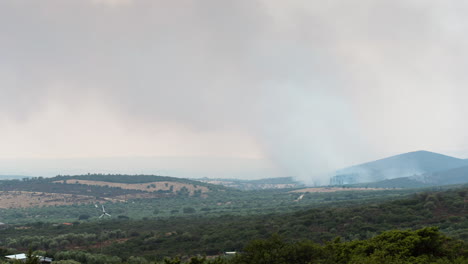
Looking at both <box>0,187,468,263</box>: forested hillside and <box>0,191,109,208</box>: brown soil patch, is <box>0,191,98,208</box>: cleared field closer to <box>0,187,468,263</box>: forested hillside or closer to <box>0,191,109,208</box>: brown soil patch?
<box>0,191,109,208</box>: brown soil patch

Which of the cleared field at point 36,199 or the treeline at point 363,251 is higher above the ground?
the treeline at point 363,251

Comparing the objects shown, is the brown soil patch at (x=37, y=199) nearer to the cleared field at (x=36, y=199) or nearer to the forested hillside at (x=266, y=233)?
the cleared field at (x=36, y=199)

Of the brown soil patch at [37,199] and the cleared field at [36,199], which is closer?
the cleared field at [36,199]

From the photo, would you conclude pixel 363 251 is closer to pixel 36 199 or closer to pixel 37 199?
pixel 37 199

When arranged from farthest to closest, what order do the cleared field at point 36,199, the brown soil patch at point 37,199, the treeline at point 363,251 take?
the brown soil patch at point 37,199, the cleared field at point 36,199, the treeline at point 363,251

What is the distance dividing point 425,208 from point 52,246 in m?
66.7

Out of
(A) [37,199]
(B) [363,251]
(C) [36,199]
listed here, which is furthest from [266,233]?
(C) [36,199]

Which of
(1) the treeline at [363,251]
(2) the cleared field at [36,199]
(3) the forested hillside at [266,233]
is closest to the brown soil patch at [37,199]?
(2) the cleared field at [36,199]

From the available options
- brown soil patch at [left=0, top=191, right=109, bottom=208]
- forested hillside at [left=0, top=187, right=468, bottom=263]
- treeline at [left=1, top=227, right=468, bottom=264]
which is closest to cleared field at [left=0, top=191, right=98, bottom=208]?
brown soil patch at [left=0, top=191, right=109, bottom=208]

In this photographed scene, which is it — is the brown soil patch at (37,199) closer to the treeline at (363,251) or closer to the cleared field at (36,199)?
the cleared field at (36,199)

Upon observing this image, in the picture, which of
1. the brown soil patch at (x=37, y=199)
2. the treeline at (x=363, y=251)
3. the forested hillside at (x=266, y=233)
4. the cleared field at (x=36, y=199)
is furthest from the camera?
the brown soil patch at (x=37, y=199)

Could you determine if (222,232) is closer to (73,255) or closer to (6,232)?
(73,255)

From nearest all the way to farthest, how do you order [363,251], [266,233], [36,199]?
[363,251]
[266,233]
[36,199]

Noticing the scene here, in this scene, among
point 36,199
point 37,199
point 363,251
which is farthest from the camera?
point 36,199
